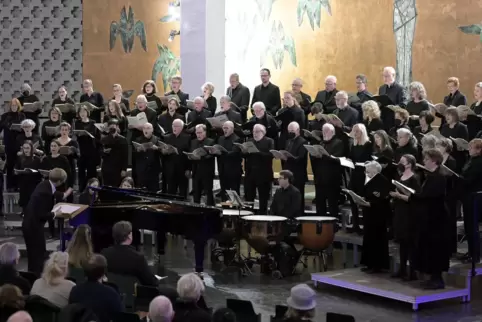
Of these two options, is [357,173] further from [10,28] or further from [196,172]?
[10,28]

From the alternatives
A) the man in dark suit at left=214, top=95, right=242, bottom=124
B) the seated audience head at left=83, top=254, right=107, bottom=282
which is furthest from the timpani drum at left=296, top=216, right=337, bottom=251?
the seated audience head at left=83, top=254, right=107, bottom=282

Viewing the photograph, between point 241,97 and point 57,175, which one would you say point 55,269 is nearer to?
point 57,175

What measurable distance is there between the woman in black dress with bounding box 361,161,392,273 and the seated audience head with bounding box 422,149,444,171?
3.39 ft

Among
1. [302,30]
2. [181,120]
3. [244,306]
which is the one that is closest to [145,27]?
[302,30]

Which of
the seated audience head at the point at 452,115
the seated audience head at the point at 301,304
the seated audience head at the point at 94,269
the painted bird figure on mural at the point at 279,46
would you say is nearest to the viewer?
the seated audience head at the point at 301,304

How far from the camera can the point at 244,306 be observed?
7016mm

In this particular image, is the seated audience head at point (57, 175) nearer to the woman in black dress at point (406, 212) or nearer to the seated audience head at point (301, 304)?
the woman in black dress at point (406, 212)

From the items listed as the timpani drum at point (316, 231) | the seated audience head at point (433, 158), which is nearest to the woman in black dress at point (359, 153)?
the timpani drum at point (316, 231)

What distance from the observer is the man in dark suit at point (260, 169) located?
13.8 metres

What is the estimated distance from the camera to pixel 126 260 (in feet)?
27.7

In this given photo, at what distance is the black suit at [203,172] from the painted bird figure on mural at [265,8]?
17.7 feet

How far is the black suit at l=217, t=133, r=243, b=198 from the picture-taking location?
14106 millimetres

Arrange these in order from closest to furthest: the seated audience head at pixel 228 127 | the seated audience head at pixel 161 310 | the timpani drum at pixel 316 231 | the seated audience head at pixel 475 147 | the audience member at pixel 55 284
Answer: the seated audience head at pixel 161 310
the audience member at pixel 55 284
the seated audience head at pixel 475 147
the timpani drum at pixel 316 231
the seated audience head at pixel 228 127

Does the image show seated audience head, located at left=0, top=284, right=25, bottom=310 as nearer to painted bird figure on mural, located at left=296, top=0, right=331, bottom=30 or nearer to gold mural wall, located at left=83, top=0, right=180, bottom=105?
painted bird figure on mural, located at left=296, top=0, right=331, bottom=30
